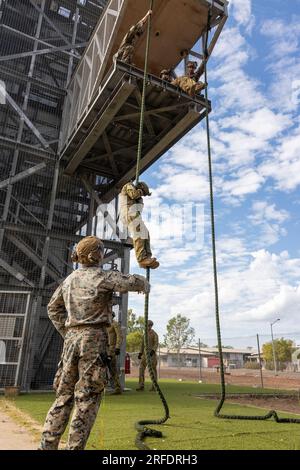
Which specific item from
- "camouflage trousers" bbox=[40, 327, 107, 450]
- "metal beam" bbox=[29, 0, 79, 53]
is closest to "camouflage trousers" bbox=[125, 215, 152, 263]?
"camouflage trousers" bbox=[40, 327, 107, 450]

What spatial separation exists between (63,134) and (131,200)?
9.12m

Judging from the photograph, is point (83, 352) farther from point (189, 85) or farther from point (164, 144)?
point (164, 144)

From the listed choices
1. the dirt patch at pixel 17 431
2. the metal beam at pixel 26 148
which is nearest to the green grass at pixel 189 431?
the dirt patch at pixel 17 431

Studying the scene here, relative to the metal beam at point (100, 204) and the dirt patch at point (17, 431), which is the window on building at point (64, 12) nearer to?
the metal beam at point (100, 204)

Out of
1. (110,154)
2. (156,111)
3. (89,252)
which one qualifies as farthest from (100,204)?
(89,252)

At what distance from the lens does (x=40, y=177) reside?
1252 centimetres

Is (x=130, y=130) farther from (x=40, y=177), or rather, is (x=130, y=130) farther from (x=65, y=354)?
(x=65, y=354)

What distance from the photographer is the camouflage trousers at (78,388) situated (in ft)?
9.27

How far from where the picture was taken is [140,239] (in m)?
4.30

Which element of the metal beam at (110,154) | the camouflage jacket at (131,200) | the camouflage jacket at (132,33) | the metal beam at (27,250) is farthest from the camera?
the metal beam at (110,154)

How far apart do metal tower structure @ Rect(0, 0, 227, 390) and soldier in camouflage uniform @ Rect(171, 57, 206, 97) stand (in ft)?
0.89

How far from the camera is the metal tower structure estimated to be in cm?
980

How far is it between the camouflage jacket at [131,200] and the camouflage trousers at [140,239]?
157mm

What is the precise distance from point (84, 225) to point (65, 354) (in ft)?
33.4
